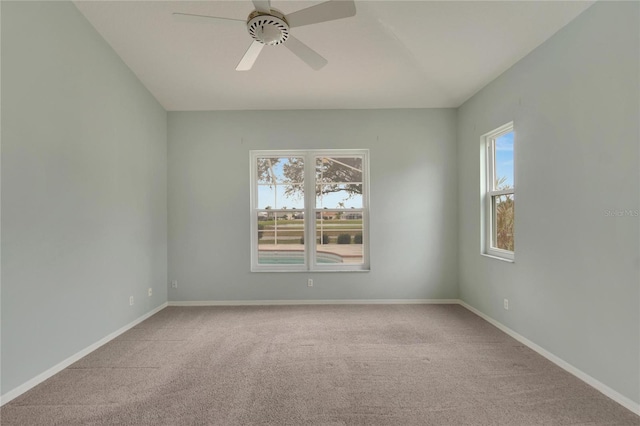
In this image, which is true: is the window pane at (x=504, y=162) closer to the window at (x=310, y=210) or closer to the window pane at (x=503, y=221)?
the window pane at (x=503, y=221)

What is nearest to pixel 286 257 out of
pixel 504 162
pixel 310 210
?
pixel 310 210

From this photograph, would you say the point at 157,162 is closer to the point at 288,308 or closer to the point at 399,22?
the point at 288,308

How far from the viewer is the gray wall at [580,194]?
6.10 ft

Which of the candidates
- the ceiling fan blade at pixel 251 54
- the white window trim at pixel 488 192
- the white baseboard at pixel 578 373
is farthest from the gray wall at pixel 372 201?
the ceiling fan blade at pixel 251 54

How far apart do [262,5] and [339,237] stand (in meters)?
2.99

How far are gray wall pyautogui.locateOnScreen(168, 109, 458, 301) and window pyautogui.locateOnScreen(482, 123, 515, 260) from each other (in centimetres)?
60

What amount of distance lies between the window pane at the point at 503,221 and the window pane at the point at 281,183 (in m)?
2.43

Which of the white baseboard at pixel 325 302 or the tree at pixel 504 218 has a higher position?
the tree at pixel 504 218

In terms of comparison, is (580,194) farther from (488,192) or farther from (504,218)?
(488,192)

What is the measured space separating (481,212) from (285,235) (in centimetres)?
254

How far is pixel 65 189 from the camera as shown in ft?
8.00

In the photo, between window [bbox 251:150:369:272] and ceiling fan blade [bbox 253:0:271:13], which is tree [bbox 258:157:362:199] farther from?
ceiling fan blade [bbox 253:0:271:13]

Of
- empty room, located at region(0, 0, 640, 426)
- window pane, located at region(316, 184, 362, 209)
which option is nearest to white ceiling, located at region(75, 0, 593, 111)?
empty room, located at region(0, 0, 640, 426)

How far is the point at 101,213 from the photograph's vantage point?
2.85 m
